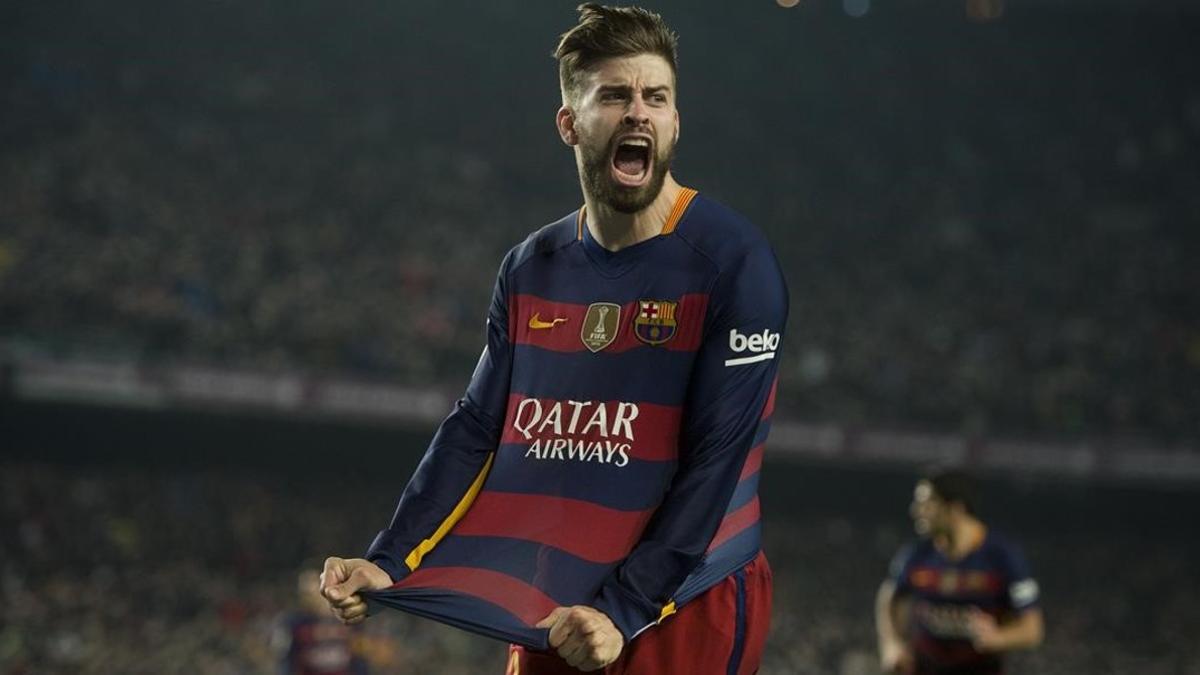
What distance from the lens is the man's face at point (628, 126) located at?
114 inches

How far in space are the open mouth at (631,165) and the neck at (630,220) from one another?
9cm

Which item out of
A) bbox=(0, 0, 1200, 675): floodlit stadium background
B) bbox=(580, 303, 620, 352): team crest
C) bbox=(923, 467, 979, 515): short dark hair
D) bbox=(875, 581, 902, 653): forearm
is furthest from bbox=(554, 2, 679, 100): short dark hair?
bbox=(0, 0, 1200, 675): floodlit stadium background

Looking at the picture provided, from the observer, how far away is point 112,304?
65.3ft

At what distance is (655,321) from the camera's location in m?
2.99

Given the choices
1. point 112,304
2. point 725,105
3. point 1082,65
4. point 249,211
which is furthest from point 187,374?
point 1082,65

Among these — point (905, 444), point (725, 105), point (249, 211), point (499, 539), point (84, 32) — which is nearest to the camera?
point (499, 539)

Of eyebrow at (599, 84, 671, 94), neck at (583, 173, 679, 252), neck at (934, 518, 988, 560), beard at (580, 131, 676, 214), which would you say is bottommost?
neck at (934, 518, 988, 560)

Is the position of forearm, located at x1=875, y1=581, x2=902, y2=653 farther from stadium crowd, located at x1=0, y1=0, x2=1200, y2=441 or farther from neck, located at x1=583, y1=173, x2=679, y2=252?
stadium crowd, located at x1=0, y1=0, x2=1200, y2=441

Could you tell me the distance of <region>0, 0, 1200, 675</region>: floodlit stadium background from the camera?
1969 centimetres

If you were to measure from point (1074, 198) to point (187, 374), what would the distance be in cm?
1615

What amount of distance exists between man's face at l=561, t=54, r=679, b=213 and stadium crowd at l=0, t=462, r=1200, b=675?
13657 millimetres

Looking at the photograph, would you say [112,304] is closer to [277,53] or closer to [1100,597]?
[277,53]

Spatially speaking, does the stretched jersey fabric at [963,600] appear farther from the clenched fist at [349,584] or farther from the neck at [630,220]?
the clenched fist at [349,584]

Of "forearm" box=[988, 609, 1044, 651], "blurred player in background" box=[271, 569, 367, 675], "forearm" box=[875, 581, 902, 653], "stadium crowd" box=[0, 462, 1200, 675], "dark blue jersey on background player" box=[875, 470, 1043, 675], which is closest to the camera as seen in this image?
"forearm" box=[988, 609, 1044, 651]
